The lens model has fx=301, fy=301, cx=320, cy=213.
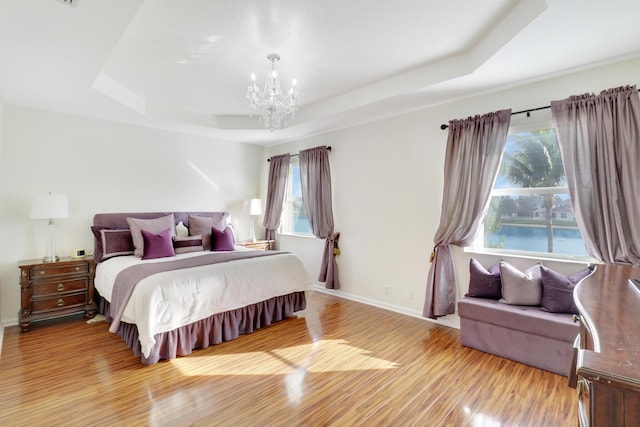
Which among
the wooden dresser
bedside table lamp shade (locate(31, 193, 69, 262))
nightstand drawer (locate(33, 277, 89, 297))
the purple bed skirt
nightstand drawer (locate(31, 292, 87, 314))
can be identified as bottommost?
the purple bed skirt

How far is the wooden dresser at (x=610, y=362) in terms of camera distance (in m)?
0.65

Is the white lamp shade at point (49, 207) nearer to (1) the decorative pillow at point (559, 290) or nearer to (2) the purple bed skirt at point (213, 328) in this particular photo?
(2) the purple bed skirt at point (213, 328)

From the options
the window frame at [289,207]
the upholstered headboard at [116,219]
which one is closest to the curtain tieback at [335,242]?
the window frame at [289,207]

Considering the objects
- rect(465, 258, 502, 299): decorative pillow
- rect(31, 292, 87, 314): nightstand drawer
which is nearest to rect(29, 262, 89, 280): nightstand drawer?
rect(31, 292, 87, 314): nightstand drawer

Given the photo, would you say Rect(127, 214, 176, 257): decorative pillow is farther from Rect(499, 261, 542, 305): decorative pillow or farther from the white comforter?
Rect(499, 261, 542, 305): decorative pillow

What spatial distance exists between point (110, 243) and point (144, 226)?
0.41 meters

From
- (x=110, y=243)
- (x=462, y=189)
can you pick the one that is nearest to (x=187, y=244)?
(x=110, y=243)

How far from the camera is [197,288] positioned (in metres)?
2.79

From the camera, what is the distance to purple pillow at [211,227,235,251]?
421 centimetres

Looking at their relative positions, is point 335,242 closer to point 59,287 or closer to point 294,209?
point 294,209

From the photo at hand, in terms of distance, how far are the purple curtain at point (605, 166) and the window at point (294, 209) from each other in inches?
142

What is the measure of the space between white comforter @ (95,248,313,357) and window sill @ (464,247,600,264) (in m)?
2.02

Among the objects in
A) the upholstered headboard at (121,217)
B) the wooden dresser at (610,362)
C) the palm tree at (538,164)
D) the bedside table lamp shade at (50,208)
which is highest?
the palm tree at (538,164)

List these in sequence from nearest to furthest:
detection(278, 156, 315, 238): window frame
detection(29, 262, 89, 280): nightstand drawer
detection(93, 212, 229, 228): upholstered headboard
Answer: detection(29, 262, 89, 280): nightstand drawer < detection(93, 212, 229, 228): upholstered headboard < detection(278, 156, 315, 238): window frame
